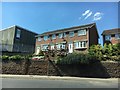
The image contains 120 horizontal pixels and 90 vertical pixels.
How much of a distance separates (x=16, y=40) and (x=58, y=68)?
30604mm

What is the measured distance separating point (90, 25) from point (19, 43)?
2152 cm

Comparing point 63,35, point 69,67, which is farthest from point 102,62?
point 63,35

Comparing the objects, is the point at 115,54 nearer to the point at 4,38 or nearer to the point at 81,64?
the point at 81,64

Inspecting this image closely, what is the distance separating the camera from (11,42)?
54594mm

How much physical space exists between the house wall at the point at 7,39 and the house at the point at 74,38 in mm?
8502

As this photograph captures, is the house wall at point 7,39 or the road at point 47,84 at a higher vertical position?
the house wall at point 7,39

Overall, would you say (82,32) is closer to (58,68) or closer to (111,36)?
(111,36)

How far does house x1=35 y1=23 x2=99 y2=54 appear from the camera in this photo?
4375cm

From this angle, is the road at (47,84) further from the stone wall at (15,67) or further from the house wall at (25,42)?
the house wall at (25,42)

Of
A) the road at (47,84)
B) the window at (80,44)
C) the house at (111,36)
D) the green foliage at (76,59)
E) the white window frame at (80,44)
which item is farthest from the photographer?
the house at (111,36)

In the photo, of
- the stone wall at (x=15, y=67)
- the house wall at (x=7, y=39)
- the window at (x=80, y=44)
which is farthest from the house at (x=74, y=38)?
the stone wall at (x=15, y=67)

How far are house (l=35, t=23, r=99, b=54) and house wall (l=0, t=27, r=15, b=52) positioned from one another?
850cm

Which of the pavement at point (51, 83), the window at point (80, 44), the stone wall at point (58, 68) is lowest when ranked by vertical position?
the pavement at point (51, 83)

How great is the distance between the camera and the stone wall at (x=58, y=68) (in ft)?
89.1
